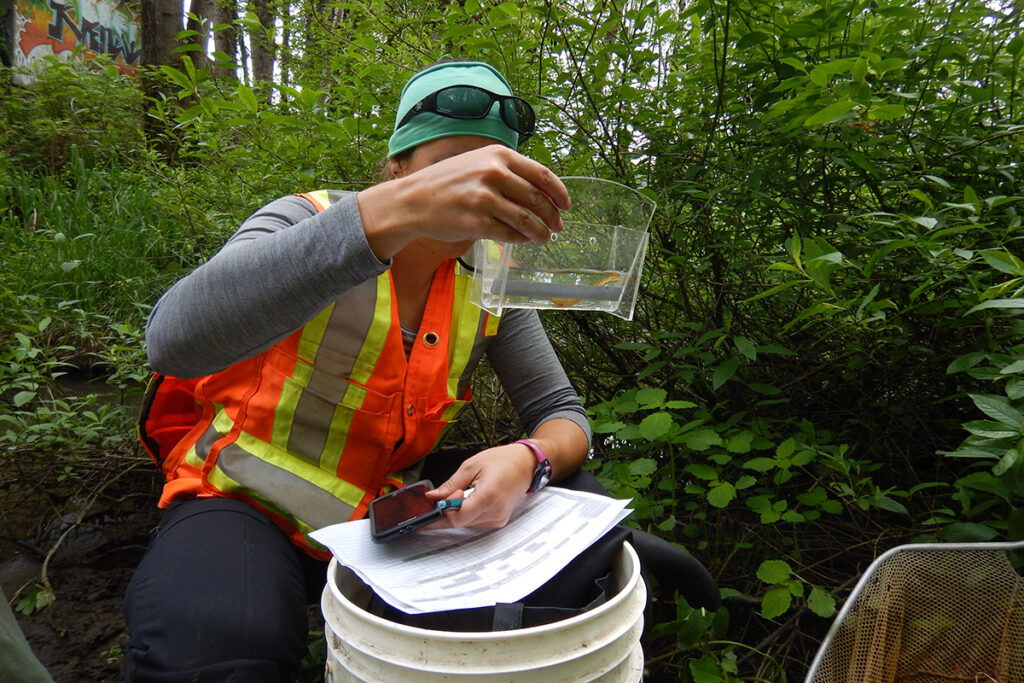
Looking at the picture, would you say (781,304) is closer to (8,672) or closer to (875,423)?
(875,423)

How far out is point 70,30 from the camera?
34.7 ft

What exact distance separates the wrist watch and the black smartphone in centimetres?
29

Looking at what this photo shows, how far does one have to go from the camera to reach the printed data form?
94cm

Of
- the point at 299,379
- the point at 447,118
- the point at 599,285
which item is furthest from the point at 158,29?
the point at 599,285

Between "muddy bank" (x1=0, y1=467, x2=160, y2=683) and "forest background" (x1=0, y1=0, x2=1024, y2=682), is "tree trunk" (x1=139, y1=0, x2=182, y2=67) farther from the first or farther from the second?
"muddy bank" (x1=0, y1=467, x2=160, y2=683)

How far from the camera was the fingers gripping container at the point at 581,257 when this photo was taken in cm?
132

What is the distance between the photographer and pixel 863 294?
5.36 feet

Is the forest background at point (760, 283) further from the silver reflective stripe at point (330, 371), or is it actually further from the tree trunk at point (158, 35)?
the tree trunk at point (158, 35)

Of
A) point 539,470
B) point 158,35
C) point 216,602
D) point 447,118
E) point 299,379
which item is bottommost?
point 216,602

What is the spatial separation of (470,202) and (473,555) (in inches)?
23.6

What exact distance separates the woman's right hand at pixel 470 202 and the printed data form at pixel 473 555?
19.6 inches

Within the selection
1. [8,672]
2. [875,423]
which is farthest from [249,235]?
[875,423]

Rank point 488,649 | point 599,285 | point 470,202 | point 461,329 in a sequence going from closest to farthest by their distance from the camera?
point 488,649, point 470,202, point 599,285, point 461,329

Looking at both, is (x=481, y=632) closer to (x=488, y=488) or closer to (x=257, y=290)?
(x=488, y=488)
